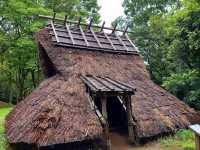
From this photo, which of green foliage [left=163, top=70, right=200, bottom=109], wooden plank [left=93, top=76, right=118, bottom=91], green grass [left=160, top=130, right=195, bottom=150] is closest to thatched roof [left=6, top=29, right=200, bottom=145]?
green grass [left=160, top=130, right=195, bottom=150]

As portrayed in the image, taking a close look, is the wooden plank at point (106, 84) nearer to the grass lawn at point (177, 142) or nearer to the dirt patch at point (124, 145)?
the dirt patch at point (124, 145)

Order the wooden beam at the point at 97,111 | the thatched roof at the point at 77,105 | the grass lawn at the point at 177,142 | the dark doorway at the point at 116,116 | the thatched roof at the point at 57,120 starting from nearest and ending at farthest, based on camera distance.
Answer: the thatched roof at the point at 57,120 → the thatched roof at the point at 77,105 → the wooden beam at the point at 97,111 → the grass lawn at the point at 177,142 → the dark doorway at the point at 116,116

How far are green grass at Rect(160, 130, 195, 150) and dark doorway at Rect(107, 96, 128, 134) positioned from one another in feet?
8.24

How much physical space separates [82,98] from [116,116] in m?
3.72

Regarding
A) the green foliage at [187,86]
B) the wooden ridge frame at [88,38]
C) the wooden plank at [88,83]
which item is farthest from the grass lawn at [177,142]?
the wooden ridge frame at [88,38]

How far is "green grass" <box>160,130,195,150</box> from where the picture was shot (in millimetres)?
11129

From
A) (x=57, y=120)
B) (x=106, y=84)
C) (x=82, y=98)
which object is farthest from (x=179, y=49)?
(x=57, y=120)

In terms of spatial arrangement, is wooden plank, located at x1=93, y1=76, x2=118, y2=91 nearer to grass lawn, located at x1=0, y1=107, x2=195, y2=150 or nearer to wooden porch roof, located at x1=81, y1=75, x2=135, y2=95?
wooden porch roof, located at x1=81, y1=75, x2=135, y2=95

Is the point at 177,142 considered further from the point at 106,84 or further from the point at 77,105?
the point at 77,105

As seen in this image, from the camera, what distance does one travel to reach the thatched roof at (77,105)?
407 inches

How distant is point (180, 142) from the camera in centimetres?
1185

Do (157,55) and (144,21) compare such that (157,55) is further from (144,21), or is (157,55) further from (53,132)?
(53,132)

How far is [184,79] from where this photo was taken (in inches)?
643

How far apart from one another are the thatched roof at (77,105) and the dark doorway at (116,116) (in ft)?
4.52
